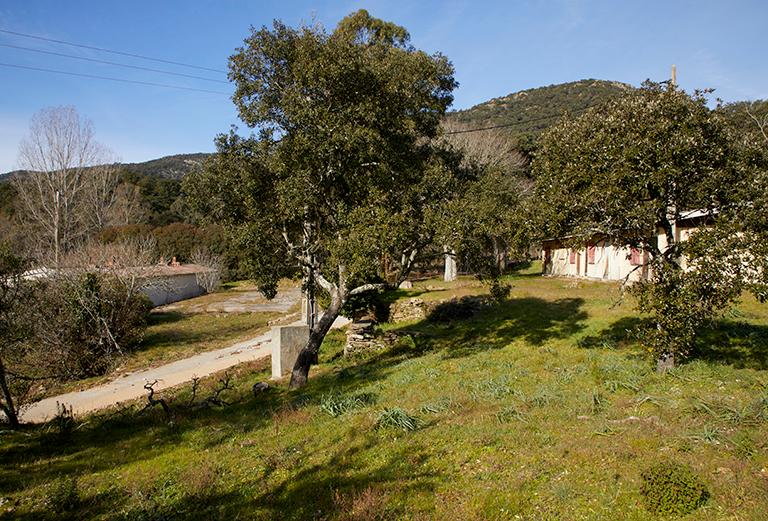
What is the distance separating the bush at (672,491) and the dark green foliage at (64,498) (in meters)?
7.19

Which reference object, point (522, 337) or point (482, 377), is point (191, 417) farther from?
point (522, 337)

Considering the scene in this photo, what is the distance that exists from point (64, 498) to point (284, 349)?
8.49 metres

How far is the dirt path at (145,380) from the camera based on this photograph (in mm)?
14266

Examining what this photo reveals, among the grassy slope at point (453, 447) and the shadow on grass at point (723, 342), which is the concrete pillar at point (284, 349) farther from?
the shadow on grass at point (723, 342)

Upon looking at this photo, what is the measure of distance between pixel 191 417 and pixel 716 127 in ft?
40.5

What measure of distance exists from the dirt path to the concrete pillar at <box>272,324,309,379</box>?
11.3 ft

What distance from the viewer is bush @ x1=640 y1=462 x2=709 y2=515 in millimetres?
4875

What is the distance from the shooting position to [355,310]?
21.9 m

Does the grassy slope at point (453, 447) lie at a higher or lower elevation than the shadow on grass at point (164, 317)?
higher

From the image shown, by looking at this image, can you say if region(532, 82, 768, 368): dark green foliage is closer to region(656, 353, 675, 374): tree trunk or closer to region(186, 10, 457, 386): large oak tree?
region(656, 353, 675, 374): tree trunk

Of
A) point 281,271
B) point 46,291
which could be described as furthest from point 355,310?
point 46,291

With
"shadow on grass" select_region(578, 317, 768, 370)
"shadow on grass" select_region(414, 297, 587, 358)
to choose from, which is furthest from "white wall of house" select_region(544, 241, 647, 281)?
"shadow on grass" select_region(578, 317, 768, 370)

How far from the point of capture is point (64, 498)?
6508 millimetres

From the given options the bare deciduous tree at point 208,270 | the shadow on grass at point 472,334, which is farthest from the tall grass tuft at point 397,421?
the bare deciduous tree at point 208,270
